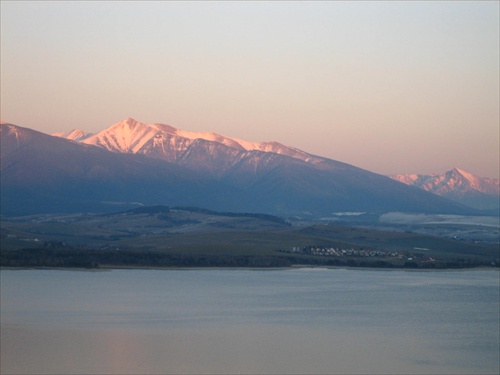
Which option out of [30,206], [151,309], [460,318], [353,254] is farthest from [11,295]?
[30,206]

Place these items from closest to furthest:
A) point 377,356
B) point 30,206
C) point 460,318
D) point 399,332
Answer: point 377,356
point 399,332
point 460,318
point 30,206

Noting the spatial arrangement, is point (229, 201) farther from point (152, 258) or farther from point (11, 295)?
point (11, 295)

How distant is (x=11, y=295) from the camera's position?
4494cm

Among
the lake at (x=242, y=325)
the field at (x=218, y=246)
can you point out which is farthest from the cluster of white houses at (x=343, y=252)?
the lake at (x=242, y=325)

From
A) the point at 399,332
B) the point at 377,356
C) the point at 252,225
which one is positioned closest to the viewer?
the point at 377,356

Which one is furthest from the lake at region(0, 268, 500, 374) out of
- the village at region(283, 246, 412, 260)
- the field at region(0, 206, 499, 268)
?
the village at region(283, 246, 412, 260)

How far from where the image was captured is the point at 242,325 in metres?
38.3

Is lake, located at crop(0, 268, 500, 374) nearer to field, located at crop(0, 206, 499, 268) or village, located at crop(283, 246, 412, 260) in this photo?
field, located at crop(0, 206, 499, 268)

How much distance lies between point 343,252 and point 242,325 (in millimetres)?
38266

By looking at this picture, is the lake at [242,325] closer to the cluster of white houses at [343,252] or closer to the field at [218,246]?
the field at [218,246]

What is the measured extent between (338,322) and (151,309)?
287 inches

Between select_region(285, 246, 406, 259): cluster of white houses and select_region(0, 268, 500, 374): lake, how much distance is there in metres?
17.3

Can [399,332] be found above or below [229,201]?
below

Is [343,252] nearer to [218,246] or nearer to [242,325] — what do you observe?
[218,246]
